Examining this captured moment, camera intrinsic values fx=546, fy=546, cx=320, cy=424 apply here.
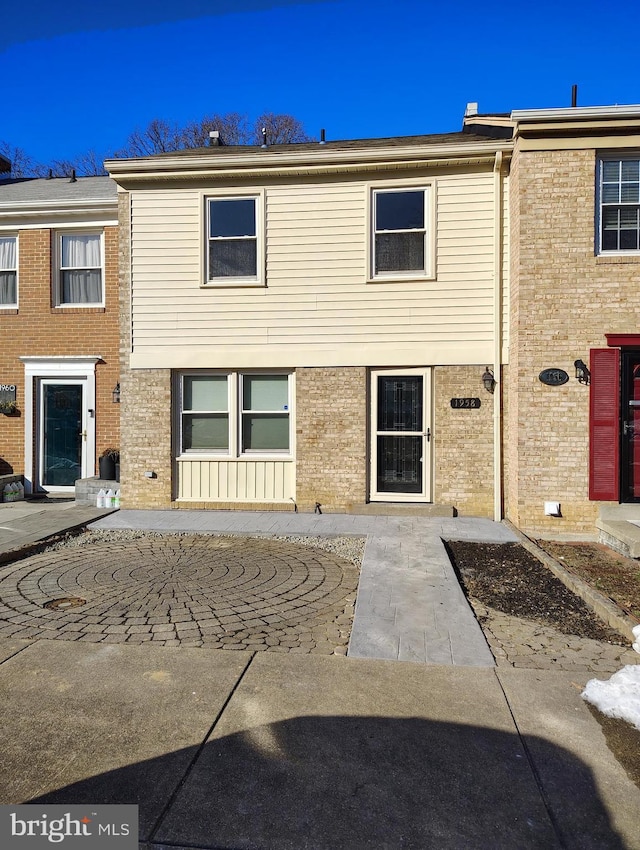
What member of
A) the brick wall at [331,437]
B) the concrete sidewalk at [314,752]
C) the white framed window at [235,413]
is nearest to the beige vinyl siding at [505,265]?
the brick wall at [331,437]

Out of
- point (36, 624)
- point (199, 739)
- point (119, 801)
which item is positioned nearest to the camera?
point (119, 801)

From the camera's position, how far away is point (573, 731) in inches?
113

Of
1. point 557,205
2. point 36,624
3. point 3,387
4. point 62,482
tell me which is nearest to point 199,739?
point 36,624

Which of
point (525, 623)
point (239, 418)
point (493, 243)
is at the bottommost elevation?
point (525, 623)

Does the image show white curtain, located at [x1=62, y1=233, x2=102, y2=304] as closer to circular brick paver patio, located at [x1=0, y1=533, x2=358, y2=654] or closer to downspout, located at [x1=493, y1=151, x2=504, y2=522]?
circular brick paver patio, located at [x1=0, y1=533, x2=358, y2=654]

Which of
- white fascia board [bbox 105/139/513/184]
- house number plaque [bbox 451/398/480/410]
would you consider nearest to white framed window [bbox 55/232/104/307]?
white fascia board [bbox 105/139/513/184]

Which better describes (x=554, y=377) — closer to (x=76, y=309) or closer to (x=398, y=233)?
(x=398, y=233)

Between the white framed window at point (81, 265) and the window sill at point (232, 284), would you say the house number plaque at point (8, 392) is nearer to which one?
the white framed window at point (81, 265)

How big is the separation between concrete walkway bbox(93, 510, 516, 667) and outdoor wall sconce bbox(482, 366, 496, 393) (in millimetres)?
2005

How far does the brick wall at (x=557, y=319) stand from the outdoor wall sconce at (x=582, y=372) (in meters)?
0.08

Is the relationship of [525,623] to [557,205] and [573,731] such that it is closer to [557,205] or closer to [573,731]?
[573,731]

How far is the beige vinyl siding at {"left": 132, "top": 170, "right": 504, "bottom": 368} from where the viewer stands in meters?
8.48

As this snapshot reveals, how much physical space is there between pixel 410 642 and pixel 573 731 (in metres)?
1.32

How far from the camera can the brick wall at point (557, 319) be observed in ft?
24.8
